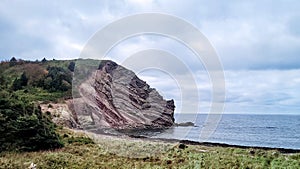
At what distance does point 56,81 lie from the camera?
65.1 m

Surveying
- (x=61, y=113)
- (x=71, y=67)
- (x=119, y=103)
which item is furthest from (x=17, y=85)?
(x=71, y=67)

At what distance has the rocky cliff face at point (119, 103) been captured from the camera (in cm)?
6029

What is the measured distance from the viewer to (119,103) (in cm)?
7244

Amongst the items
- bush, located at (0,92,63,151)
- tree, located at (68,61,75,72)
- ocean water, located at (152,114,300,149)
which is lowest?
bush, located at (0,92,63,151)

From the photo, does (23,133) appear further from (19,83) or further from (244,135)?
(244,135)

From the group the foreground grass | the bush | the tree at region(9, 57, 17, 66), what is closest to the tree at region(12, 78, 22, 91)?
the tree at region(9, 57, 17, 66)

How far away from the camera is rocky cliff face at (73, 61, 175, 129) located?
6029 centimetres

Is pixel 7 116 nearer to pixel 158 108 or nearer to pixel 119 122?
pixel 119 122

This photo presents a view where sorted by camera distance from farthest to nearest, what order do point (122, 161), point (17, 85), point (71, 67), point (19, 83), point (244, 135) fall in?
point (71, 67) → point (244, 135) → point (19, 83) → point (17, 85) → point (122, 161)

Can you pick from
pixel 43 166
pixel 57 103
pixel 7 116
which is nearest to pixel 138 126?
pixel 57 103

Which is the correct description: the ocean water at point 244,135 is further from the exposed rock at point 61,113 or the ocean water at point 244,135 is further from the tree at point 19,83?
the tree at point 19,83

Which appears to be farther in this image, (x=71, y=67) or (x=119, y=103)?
(x=71, y=67)

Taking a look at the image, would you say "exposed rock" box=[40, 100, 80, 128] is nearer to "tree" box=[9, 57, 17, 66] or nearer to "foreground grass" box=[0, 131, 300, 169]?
"foreground grass" box=[0, 131, 300, 169]

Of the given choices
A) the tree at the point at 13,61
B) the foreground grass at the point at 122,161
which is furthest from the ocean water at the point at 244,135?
the tree at the point at 13,61
